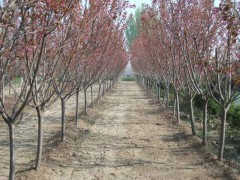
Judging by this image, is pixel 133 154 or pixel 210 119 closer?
pixel 133 154

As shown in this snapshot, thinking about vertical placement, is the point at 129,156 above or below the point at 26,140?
above

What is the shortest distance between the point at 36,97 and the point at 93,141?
4352 mm

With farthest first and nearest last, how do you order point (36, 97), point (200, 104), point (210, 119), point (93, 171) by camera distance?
1. point (200, 104)
2. point (210, 119)
3. point (93, 171)
4. point (36, 97)

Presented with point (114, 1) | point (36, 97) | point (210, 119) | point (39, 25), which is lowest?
point (210, 119)

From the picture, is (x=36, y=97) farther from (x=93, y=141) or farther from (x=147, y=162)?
(x=93, y=141)

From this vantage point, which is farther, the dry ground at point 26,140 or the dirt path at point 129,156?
the dry ground at point 26,140

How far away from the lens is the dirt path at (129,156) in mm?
8227

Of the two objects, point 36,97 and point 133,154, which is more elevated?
point 36,97

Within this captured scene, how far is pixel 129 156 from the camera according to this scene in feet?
32.3

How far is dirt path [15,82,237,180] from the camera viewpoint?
27.0 ft

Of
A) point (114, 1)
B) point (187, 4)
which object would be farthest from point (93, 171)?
point (187, 4)

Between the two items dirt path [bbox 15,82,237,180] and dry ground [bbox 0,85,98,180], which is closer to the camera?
dirt path [bbox 15,82,237,180]

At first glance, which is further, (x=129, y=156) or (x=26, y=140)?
(x=26, y=140)

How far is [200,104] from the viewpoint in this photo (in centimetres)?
2239
